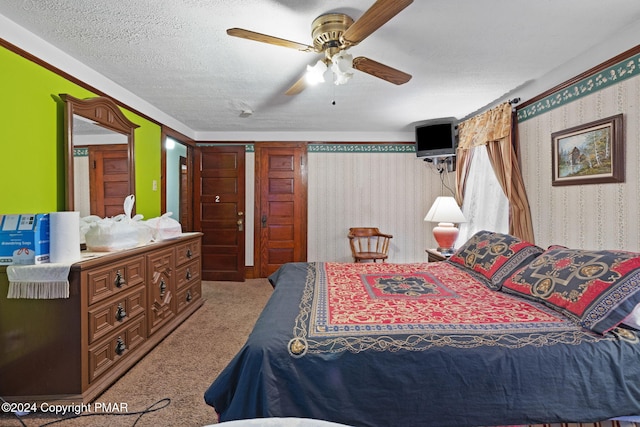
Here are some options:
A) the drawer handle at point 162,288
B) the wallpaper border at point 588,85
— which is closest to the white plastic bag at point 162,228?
the drawer handle at point 162,288

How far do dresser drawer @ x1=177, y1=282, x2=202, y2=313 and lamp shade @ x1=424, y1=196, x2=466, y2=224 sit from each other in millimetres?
2861

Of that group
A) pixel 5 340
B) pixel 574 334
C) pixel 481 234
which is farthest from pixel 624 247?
pixel 5 340

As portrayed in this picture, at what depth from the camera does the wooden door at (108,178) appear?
2492mm

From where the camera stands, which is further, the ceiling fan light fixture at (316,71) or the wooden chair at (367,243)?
the wooden chair at (367,243)

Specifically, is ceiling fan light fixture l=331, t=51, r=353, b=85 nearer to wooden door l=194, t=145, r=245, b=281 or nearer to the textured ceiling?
the textured ceiling

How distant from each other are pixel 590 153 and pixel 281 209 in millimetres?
3649

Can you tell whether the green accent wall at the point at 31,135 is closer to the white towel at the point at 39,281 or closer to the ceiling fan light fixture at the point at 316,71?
the white towel at the point at 39,281

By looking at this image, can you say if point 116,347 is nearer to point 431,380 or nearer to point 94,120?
point 94,120

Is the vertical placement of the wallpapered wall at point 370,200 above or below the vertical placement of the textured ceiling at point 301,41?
below

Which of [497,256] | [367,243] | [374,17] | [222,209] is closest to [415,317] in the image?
[497,256]

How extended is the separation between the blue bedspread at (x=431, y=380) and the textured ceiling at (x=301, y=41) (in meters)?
1.76

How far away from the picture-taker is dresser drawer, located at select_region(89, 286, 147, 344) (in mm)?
1884

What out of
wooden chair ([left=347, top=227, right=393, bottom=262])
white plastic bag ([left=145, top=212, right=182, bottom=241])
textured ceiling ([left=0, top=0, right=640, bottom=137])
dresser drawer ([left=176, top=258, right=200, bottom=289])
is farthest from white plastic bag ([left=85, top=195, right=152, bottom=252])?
wooden chair ([left=347, top=227, right=393, bottom=262])

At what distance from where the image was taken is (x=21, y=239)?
5.67 feet
